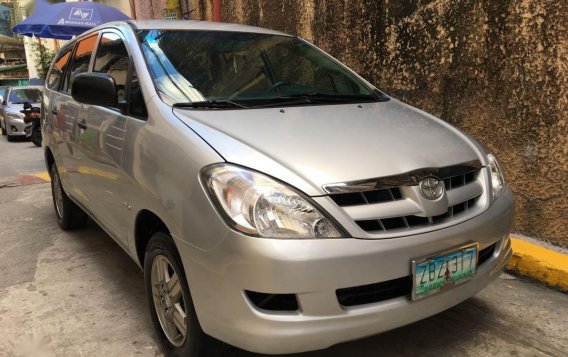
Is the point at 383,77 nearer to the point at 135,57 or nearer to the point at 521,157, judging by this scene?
the point at 521,157

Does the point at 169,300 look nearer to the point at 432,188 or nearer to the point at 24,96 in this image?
the point at 432,188

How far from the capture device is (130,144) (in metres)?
2.47

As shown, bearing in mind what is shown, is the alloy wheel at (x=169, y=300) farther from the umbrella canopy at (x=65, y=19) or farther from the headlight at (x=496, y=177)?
the umbrella canopy at (x=65, y=19)

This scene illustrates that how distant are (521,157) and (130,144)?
278cm

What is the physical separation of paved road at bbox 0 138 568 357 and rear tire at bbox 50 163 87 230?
0.37m

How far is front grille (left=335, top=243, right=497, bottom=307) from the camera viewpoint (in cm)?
184

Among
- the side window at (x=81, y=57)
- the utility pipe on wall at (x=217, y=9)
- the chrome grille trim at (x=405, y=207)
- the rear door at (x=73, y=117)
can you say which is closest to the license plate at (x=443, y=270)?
the chrome grille trim at (x=405, y=207)

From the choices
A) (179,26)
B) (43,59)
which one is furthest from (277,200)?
(43,59)

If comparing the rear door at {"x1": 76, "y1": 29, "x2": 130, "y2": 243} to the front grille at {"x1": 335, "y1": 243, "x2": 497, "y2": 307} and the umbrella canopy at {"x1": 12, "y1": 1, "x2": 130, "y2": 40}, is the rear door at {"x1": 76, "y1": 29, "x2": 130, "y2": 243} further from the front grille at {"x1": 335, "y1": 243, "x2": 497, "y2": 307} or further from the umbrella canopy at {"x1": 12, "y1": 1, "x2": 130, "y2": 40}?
the umbrella canopy at {"x1": 12, "y1": 1, "x2": 130, "y2": 40}

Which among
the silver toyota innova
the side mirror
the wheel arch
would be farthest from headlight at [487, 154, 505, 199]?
the side mirror

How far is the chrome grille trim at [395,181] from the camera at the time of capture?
6.05 feet

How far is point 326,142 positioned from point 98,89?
1.28 metres

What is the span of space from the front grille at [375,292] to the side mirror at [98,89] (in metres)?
1.58

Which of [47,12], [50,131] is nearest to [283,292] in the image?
[50,131]
